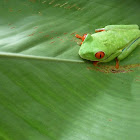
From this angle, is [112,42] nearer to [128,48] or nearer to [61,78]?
[128,48]

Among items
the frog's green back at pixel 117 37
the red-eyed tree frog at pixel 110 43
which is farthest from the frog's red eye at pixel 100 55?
the frog's green back at pixel 117 37

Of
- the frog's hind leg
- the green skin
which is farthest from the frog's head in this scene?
the frog's hind leg

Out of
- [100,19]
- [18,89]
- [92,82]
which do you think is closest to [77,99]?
[92,82]

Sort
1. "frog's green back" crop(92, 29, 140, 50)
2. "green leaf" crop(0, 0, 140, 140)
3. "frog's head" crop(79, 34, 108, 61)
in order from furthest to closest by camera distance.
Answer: "frog's green back" crop(92, 29, 140, 50) → "frog's head" crop(79, 34, 108, 61) → "green leaf" crop(0, 0, 140, 140)

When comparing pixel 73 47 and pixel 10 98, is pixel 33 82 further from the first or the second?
pixel 73 47

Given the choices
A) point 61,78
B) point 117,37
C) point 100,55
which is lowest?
point 61,78

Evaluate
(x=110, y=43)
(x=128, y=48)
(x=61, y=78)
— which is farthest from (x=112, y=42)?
(x=61, y=78)

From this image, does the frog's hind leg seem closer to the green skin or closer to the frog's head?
the green skin
